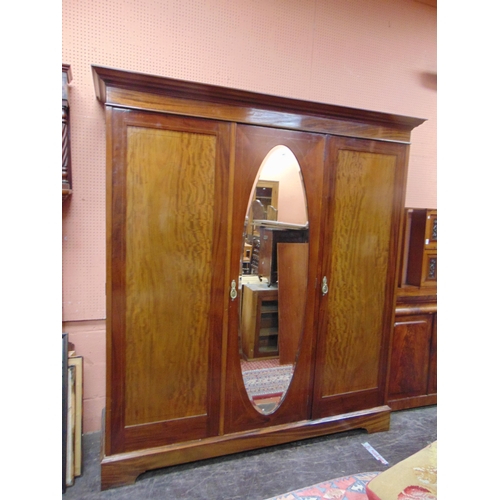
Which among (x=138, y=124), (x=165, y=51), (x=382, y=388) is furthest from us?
(x=382, y=388)

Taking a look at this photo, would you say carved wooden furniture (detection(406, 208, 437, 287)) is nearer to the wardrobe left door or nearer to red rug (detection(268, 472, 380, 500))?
red rug (detection(268, 472, 380, 500))

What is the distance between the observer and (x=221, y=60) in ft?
7.06

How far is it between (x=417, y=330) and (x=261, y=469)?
1489mm

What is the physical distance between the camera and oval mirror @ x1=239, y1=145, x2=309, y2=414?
1.84 m

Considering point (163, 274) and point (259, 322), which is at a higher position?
point (163, 274)

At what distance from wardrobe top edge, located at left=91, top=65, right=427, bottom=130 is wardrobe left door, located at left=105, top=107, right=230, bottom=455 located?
0.37 feet

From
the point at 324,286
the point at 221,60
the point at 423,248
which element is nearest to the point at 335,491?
the point at 324,286

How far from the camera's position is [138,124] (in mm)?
1551

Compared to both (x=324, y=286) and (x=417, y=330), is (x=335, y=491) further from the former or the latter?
(x=417, y=330)
